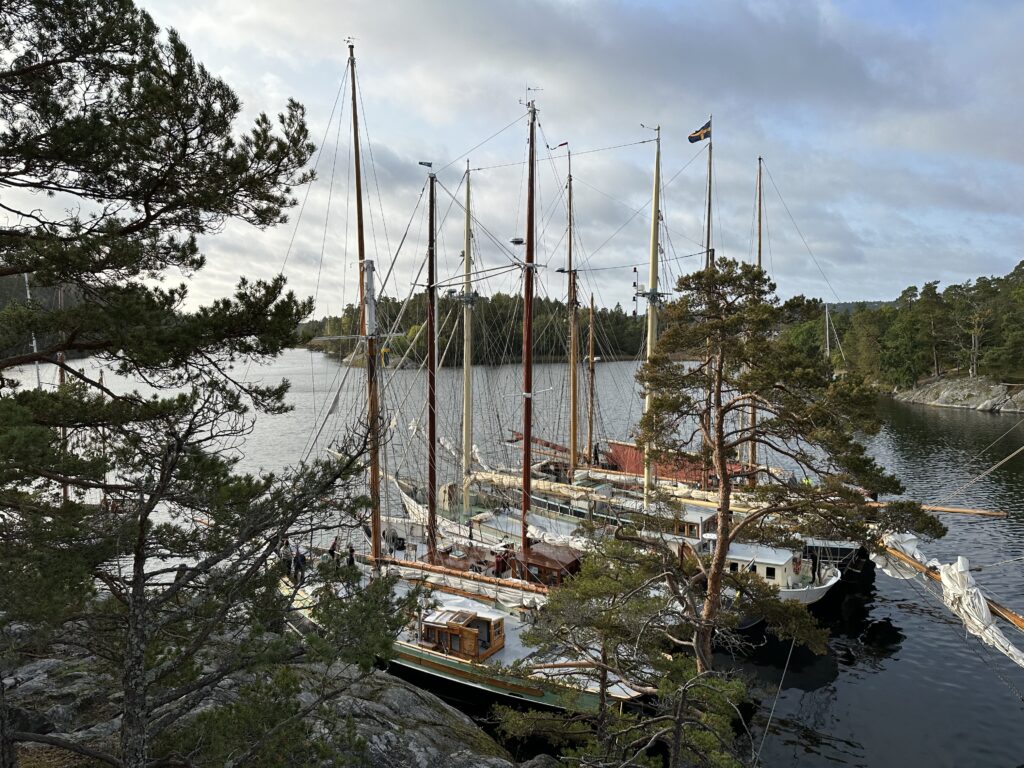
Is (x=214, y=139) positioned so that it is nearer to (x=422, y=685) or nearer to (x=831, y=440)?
(x=831, y=440)

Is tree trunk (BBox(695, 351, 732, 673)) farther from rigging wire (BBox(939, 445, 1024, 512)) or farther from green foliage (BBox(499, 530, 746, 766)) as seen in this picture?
rigging wire (BBox(939, 445, 1024, 512))

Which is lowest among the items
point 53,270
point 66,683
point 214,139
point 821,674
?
point 821,674

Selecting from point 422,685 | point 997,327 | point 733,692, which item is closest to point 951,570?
point 733,692

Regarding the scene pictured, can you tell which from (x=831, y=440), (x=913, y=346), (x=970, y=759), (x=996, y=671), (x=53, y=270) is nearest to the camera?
(x=53, y=270)

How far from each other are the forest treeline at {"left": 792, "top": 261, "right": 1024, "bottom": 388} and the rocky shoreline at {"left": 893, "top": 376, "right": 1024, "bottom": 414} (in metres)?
1.65

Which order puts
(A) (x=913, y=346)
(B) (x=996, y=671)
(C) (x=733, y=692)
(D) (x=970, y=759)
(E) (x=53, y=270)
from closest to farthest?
(E) (x=53, y=270), (C) (x=733, y=692), (D) (x=970, y=759), (B) (x=996, y=671), (A) (x=913, y=346)

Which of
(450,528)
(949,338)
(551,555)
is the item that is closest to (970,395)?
(949,338)

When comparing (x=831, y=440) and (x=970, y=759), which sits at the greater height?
(x=831, y=440)

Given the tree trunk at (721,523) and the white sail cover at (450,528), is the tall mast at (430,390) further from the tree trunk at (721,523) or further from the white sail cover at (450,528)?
the tree trunk at (721,523)

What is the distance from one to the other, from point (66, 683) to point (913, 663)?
24.0m

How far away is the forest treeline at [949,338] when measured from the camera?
6938 centimetres

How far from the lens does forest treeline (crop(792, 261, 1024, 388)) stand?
228 ft

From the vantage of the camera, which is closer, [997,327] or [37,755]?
[37,755]

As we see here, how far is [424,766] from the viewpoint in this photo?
951 centimetres
